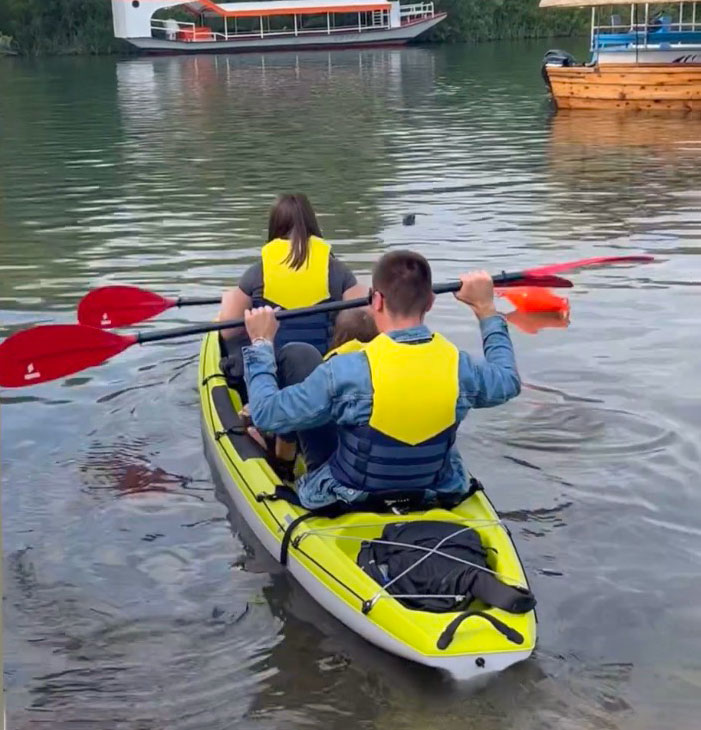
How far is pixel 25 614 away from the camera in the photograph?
474 cm

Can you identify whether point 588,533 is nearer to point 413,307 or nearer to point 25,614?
point 413,307

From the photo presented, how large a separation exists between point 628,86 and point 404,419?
1980 centimetres

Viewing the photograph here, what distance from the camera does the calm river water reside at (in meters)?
4.12

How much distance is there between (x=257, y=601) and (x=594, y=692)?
151cm

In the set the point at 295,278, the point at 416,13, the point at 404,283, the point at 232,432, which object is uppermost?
the point at 416,13


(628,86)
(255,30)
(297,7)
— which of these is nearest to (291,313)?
(628,86)

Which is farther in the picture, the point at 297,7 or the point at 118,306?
the point at 297,7

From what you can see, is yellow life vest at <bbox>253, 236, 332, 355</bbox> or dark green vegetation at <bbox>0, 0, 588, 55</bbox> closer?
yellow life vest at <bbox>253, 236, 332, 355</bbox>

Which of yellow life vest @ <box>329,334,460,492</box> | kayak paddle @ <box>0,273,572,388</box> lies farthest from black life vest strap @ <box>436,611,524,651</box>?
kayak paddle @ <box>0,273,572,388</box>

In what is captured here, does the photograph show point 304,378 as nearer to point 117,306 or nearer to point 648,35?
point 117,306

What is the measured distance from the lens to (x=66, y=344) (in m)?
5.55

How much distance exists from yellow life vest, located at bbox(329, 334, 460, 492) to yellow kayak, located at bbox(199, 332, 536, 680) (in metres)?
0.20

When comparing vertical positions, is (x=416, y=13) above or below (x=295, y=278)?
above

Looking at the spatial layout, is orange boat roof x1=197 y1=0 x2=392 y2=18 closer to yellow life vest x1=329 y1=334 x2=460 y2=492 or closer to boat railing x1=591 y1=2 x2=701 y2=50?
boat railing x1=591 y1=2 x2=701 y2=50
